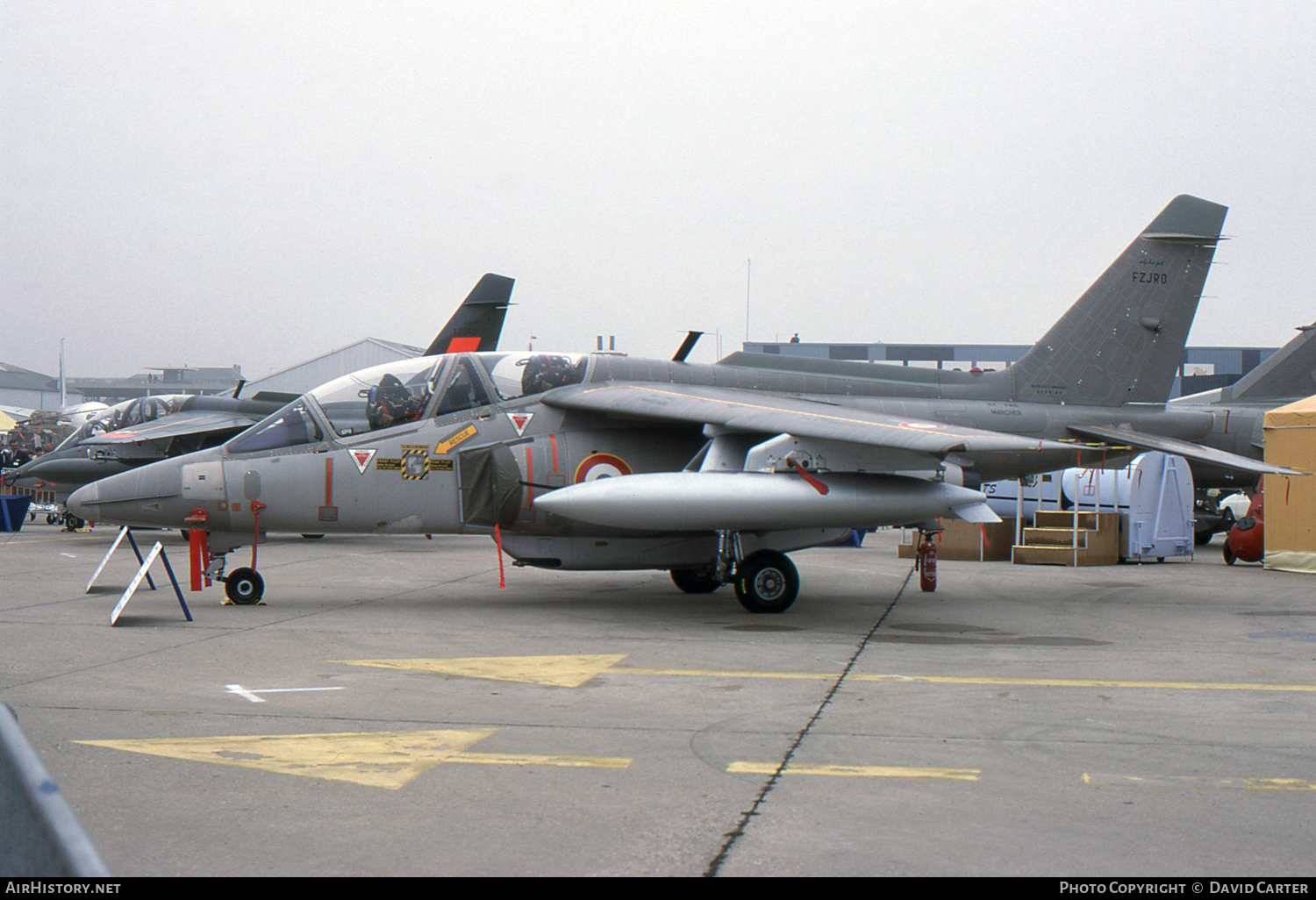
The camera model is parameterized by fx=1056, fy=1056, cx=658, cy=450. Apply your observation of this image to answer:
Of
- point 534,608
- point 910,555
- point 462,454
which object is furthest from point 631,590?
point 910,555

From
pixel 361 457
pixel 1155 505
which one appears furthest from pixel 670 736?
pixel 1155 505

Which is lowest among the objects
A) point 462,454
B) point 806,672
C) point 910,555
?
point 910,555

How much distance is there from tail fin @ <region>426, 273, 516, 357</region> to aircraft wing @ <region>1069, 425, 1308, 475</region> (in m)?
13.3

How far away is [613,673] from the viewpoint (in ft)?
24.3

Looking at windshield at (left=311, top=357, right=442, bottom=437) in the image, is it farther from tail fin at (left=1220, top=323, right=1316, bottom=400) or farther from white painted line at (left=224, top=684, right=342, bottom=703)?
tail fin at (left=1220, top=323, right=1316, bottom=400)

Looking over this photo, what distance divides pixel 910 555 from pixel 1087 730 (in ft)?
44.4

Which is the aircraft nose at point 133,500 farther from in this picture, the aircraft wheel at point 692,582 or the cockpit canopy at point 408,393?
the aircraft wheel at point 692,582

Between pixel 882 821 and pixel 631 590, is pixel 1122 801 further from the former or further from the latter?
pixel 631 590

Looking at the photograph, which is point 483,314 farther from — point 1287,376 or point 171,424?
point 1287,376

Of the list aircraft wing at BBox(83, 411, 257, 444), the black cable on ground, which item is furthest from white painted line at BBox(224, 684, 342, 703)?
aircraft wing at BBox(83, 411, 257, 444)

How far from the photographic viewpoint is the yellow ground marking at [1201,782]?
465cm

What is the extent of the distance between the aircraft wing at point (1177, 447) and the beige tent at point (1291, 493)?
10.6ft

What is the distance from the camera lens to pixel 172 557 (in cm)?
1731

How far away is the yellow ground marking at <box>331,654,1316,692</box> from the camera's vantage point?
7039mm
